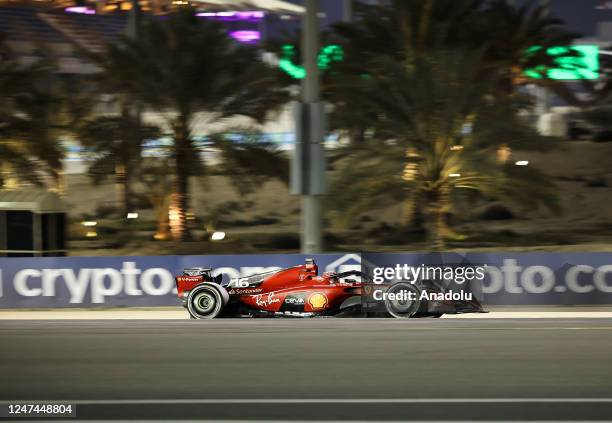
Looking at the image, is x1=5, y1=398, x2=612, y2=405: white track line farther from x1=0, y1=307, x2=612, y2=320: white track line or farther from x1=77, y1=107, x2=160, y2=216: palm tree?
x1=77, y1=107, x2=160, y2=216: palm tree

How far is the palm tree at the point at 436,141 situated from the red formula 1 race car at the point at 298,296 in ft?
→ 44.5

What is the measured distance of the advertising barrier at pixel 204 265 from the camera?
19.6 m

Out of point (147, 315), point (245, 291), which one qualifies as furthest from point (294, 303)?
point (147, 315)

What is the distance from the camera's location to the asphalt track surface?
9.36 meters

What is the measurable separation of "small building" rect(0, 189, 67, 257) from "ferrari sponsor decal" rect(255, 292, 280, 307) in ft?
36.4

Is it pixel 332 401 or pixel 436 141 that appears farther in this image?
pixel 436 141

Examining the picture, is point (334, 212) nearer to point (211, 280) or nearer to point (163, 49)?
point (163, 49)

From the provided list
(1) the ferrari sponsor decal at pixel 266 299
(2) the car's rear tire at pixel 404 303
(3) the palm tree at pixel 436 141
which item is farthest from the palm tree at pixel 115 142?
(2) the car's rear tire at pixel 404 303

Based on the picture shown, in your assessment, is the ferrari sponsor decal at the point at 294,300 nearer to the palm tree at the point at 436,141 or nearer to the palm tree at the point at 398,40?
the palm tree at the point at 436,141

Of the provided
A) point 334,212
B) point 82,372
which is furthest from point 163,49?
point 82,372

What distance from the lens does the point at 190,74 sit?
31594 millimetres

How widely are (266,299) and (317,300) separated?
35.6 inches

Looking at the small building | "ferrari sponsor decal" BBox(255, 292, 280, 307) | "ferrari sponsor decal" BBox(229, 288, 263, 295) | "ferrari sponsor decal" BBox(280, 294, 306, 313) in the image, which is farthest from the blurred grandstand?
"ferrari sponsor decal" BBox(280, 294, 306, 313)

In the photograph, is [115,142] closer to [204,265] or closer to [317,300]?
[204,265]
